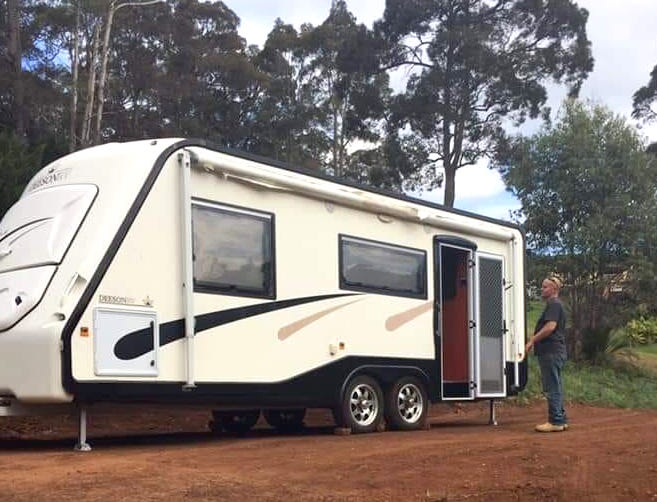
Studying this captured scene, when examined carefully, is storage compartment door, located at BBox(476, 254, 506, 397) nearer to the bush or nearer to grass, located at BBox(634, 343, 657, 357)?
the bush

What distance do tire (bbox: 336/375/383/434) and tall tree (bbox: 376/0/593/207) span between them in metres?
21.5

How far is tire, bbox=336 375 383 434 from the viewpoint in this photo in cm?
970

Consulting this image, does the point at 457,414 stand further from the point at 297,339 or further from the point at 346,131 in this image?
the point at 346,131

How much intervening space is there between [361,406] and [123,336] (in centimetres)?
349

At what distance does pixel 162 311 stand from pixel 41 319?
108 cm

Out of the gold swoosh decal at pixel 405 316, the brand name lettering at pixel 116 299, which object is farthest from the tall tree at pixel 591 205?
the brand name lettering at pixel 116 299

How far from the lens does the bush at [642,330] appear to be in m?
22.6

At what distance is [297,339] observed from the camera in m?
9.19

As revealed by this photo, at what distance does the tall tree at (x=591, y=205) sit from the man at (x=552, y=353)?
38.7 ft

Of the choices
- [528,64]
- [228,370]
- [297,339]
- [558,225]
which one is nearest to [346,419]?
[297,339]

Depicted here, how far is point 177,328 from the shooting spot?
25.8ft

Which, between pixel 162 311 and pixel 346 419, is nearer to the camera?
pixel 162 311

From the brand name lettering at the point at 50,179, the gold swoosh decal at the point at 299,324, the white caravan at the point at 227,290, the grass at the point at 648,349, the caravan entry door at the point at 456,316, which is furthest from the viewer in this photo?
the grass at the point at 648,349

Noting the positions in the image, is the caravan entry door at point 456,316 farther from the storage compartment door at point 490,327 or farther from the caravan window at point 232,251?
the caravan window at point 232,251
